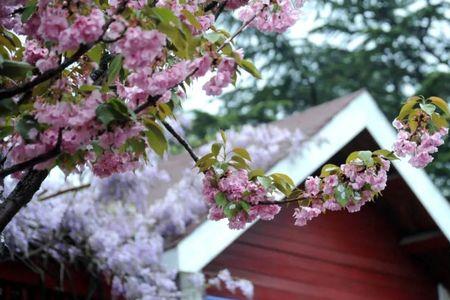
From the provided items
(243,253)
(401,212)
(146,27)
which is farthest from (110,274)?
(146,27)

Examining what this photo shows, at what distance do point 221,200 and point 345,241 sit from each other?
4.49 metres

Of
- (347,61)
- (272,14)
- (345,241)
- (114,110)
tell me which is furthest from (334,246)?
(347,61)

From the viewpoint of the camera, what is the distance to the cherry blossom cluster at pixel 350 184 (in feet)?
10.0

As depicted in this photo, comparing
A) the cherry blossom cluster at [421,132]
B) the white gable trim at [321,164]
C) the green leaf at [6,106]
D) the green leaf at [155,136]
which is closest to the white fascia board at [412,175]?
the white gable trim at [321,164]

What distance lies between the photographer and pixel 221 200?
305cm

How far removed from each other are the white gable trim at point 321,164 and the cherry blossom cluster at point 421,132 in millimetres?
2825

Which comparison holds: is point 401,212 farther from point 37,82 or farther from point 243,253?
point 37,82

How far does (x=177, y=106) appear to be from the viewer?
9.39 ft

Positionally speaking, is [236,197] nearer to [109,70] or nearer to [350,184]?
[350,184]

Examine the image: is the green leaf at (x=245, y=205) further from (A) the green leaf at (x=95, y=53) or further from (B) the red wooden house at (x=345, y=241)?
(B) the red wooden house at (x=345, y=241)

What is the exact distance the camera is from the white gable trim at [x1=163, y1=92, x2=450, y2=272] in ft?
19.0

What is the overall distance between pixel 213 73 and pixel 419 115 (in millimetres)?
978

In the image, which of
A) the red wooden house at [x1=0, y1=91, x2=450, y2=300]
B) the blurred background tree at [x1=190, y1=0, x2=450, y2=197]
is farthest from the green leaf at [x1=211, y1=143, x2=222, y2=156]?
the blurred background tree at [x1=190, y1=0, x2=450, y2=197]

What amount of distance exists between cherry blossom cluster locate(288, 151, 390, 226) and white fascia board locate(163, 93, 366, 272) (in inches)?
106
